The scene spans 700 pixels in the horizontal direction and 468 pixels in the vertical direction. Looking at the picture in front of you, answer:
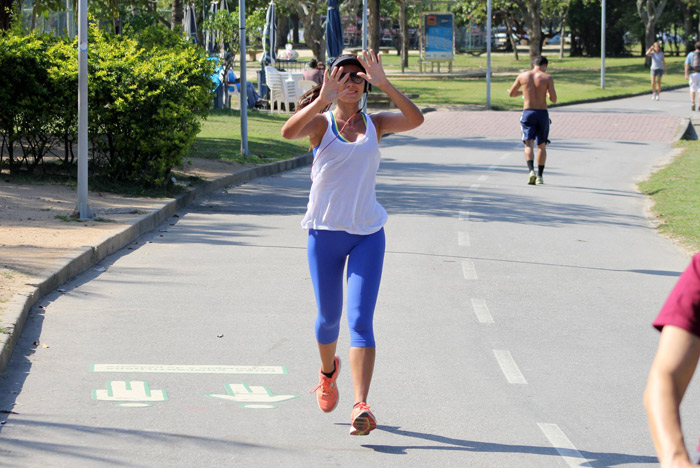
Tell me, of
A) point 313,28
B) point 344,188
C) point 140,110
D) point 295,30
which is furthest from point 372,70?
point 295,30

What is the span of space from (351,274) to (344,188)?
0.43 metres

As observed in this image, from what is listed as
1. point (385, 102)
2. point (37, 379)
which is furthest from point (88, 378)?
point (385, 102)

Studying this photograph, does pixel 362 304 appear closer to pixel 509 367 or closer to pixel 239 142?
pixel 509 367

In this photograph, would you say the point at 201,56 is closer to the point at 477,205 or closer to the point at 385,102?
the point at 477,205

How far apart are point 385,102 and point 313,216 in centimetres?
2783

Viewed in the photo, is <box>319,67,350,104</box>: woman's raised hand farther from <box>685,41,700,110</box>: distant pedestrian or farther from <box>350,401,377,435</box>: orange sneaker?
<box>685,41,700,110</box>: distant pedestrian

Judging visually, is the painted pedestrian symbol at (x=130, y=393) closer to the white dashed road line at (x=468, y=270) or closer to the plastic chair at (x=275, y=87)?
the white dashed road line at (x=468, y=270)

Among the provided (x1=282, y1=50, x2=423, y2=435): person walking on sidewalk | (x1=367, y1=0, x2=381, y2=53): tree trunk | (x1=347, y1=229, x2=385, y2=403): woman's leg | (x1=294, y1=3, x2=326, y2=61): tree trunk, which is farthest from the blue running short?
(x1=367, y1=0, x2=381, y2=53): tree trunk

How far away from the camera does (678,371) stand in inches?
93.9

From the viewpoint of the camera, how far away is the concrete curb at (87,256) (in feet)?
22.5

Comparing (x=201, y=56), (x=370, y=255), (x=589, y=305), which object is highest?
(x=201, y=56)

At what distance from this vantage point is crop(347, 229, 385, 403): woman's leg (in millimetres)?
5219

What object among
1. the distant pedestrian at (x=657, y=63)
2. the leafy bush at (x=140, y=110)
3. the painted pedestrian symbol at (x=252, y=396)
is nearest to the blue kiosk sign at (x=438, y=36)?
the distant pedestrian at (x=657, y=63)

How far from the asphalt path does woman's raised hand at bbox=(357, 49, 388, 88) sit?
179 centimetres
